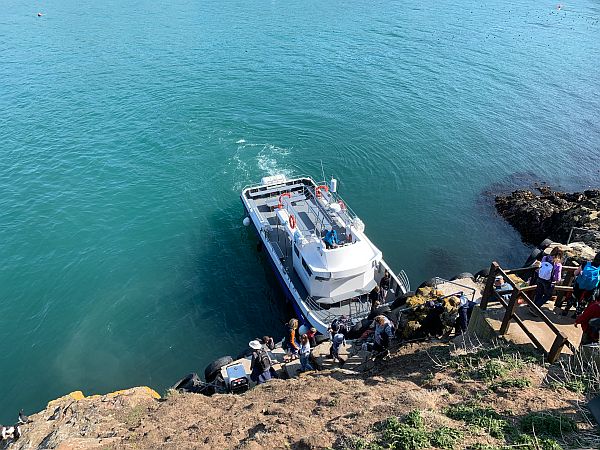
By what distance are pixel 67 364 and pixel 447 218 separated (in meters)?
26.1

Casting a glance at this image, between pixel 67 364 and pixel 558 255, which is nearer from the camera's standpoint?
pixel 558 255

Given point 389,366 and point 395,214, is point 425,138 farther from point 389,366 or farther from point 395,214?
point 389,366

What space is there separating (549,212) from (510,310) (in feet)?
76.8

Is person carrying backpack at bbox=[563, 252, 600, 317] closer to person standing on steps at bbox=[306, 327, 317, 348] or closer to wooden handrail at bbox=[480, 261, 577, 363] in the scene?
wooden handrail at bbox=[480, 261, 577, 363]

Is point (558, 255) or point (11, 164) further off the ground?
point (558, 255)

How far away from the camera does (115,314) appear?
23125 mm

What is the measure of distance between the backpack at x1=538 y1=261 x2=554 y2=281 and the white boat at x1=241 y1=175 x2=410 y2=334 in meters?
8.47

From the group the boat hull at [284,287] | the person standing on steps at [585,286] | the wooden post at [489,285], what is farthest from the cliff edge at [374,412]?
the boat hull at [284,287]

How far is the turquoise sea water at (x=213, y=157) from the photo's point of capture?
74.3 ft

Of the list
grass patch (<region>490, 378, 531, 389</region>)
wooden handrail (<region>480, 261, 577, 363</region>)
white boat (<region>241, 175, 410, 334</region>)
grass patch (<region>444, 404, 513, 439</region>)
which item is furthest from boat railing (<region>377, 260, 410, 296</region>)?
grass patch (<region>444, 404, 513, 439</region>)

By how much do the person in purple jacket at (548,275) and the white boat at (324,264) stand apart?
8190mm

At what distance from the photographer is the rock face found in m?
27.9

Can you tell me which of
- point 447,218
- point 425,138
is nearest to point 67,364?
point 447,218

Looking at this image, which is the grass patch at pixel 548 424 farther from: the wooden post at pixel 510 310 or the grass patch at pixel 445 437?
the wooden post at pixel 510 310
